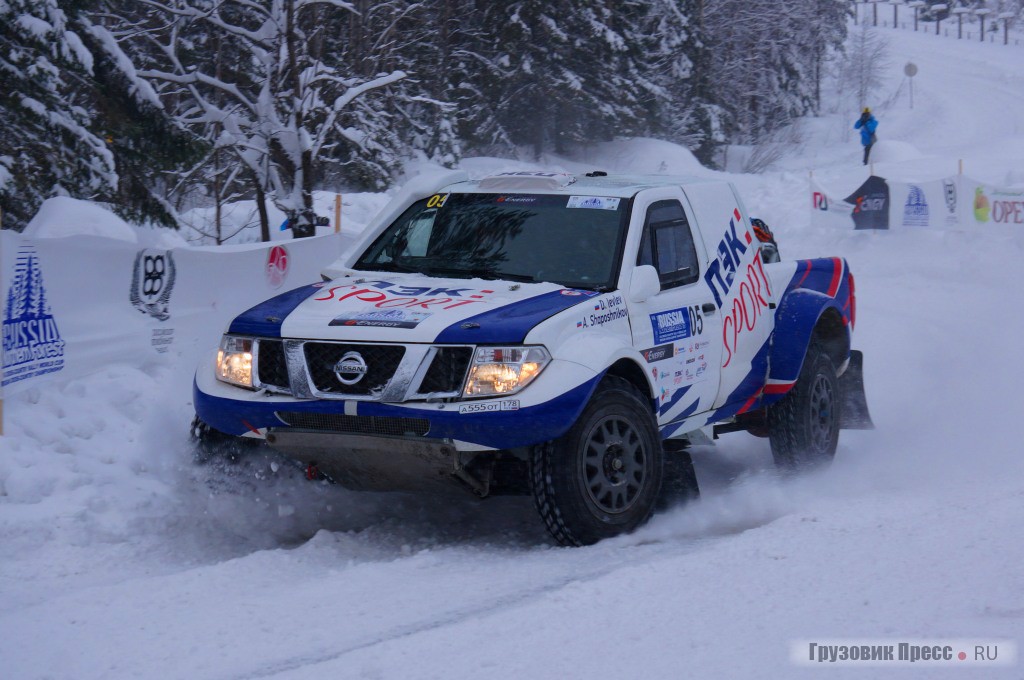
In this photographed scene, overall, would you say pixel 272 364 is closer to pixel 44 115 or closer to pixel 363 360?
pixel 363 360

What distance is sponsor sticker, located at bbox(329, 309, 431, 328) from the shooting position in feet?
18.1

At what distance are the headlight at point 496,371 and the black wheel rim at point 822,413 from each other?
9.76 ft

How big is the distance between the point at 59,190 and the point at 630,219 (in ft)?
23.1

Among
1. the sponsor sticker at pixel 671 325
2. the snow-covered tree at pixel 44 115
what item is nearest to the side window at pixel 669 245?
the sponsor sticker at pixel 671 325

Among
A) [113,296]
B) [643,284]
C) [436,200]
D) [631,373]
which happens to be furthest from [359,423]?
[113,296]

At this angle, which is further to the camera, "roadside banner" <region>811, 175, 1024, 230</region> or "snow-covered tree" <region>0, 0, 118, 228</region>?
"roadside banner" <region>811, 175, 1024, 230</region>

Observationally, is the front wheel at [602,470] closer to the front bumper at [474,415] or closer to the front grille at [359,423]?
the front bumper at [474,415]

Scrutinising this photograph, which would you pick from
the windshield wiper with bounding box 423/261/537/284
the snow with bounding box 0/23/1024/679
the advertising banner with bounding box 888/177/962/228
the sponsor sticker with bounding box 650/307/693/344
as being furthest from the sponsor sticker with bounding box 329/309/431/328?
the advertising banner with bounding box 888/177/962/228

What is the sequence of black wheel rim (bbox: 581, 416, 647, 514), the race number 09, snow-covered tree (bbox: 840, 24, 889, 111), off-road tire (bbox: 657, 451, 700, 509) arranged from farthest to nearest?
snow-covered tree (bbox: 840, 24, 889, 111), the race number 09, off-road tire (bbox: 657, 451, 700, 509), black wheel rim (bbox: 581, 416, 647, 514)

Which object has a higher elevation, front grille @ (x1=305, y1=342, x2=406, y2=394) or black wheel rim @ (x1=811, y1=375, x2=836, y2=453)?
front grille @ (x1=305, y1=342, x2=406, y2=394)

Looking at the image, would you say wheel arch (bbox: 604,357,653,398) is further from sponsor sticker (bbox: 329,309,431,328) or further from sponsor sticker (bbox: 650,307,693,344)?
sponsor sticker (bbox: 329,309,431,328)

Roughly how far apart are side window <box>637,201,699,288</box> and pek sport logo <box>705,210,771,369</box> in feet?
0.61

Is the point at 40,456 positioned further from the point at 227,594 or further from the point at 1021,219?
the point at 1021,219

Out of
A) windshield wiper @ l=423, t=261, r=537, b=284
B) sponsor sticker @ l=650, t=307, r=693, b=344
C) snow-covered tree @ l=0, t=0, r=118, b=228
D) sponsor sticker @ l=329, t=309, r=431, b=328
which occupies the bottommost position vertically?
sponsor sticker @ l=650, t=307, r=693, b=344
